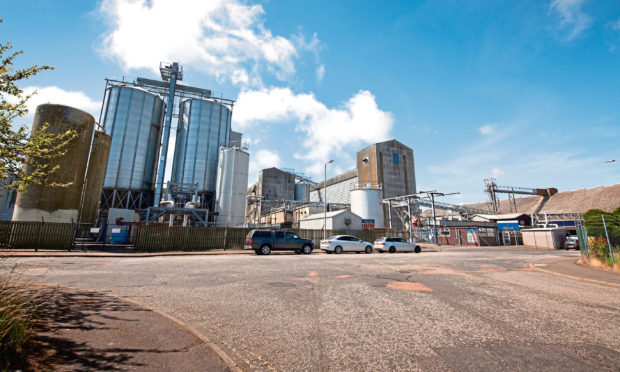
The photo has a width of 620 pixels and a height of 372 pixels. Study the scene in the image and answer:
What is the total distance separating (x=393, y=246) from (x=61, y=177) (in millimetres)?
28836

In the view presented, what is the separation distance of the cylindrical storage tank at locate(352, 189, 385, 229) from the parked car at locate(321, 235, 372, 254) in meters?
17.8

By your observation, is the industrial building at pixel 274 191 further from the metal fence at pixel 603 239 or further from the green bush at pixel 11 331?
the green bush at pixel 11 331

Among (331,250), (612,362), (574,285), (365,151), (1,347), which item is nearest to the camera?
(1,347)

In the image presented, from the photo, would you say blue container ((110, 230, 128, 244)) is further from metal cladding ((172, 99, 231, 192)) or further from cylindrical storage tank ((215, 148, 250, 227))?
metal cladding ((172, 99, 231, 192))

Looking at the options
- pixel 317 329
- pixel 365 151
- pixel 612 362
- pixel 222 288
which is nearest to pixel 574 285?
pixel 612 362

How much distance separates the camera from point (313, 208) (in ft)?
143

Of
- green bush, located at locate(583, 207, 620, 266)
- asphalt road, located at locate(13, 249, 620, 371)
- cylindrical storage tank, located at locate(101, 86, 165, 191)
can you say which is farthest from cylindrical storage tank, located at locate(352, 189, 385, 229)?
cylindrical storage tank, located at locate(101, 86, 165, 191)

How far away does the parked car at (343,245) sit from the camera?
71.1 ft

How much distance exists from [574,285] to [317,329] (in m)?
9.60

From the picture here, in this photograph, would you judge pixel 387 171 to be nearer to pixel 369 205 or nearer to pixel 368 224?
pixel 369 205

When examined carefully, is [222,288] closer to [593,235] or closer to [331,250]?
[331,250]

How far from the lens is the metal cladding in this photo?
39.0 meters

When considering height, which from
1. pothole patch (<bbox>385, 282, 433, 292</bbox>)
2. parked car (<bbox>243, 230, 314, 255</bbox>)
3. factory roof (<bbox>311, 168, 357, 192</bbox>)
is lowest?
pothole patch (<bbox>385, 282, 433, 292</bbox>)

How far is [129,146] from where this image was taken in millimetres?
36781
